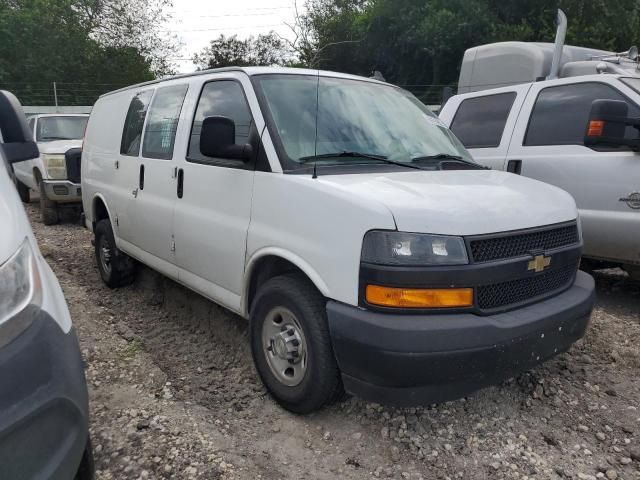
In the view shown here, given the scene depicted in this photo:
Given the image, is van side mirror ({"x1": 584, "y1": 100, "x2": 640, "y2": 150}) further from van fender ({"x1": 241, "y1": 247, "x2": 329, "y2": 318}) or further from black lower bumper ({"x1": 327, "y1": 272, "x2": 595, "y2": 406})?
van fender ({"x1": 241, "y1": 247, "x2": 329, "y2": 318})

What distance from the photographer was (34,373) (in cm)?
164

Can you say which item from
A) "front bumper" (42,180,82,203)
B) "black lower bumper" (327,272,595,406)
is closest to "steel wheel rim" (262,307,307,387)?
"black lower bumper" (327,272,595,406)

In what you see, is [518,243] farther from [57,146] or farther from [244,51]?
[244,51]

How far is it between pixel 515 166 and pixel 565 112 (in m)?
0.64

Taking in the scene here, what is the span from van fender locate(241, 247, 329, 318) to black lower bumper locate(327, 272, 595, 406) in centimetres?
14

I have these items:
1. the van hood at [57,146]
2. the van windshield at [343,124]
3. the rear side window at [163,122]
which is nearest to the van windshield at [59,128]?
the van hood at [57,146]

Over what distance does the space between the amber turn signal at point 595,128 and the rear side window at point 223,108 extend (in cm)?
270

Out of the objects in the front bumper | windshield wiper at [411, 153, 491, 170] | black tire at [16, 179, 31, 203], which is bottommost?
black tire at [16, 179, 31, 203]

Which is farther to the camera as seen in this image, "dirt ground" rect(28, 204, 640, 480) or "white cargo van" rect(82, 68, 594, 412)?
"dirt ground" rect(28, 204, 640, 480)

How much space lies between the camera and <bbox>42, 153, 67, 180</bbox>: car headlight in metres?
8.32

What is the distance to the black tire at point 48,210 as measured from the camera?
8500 mm

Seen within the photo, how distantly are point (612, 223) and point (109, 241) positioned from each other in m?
4.59

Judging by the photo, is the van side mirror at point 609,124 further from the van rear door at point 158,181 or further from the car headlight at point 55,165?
the car headlight at point 55,165

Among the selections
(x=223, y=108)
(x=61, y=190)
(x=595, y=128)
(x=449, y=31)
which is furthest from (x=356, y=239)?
(x=449, y=31)
